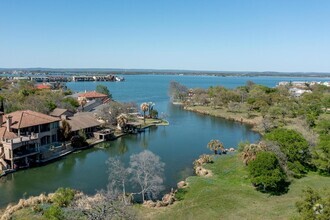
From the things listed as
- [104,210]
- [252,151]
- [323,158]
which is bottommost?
[323,158]

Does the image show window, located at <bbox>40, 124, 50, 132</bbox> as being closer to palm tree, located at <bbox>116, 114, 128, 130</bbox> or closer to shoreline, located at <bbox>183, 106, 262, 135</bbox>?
palm tree, located at <bbox>116, 114, 128, 130</bbox>

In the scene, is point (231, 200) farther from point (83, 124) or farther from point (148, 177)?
point (83, 124)

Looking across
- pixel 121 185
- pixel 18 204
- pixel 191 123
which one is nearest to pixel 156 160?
pixel 121 185

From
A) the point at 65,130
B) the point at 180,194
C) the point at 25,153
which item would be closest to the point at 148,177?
the point at 180,194

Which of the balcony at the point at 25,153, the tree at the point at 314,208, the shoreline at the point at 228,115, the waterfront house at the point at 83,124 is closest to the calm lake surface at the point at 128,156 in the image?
the balcony at the point at 25,153

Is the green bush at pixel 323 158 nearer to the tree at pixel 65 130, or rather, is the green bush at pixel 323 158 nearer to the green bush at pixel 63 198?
the green bush at pixel 63 198

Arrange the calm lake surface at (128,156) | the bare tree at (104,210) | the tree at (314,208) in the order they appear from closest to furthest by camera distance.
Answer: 1. the tree at (314,208)
2. the bare tree at (104,210)
3. the calm lake surface at (128,156)
